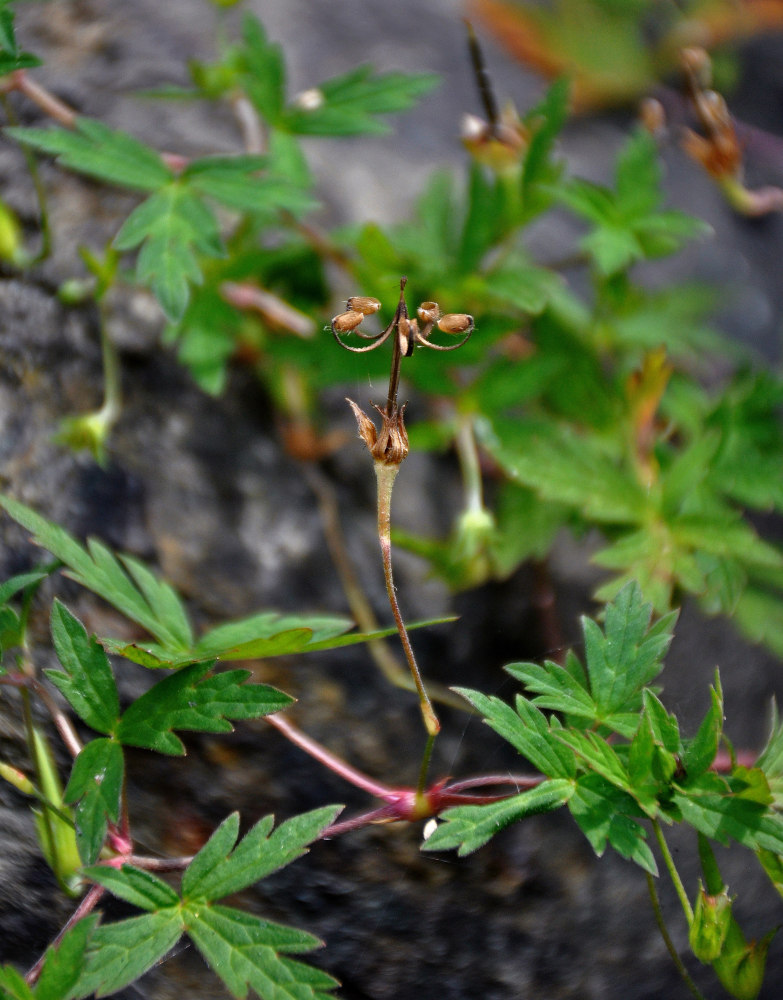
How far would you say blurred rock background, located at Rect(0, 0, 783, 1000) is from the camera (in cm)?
105

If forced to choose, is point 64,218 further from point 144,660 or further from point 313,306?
point 144,660

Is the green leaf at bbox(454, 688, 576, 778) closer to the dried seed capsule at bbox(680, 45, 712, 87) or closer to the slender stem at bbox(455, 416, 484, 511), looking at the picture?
the slender stem at bbox(455, 416, 484, 511)

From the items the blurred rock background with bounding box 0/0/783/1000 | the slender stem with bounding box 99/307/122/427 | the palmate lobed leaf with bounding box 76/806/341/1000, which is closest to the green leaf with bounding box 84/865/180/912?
the palmate lobed leaf with bounding box 76/806/341/1000

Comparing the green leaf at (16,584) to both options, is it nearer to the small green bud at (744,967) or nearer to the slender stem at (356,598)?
the slender stem at (356,598)

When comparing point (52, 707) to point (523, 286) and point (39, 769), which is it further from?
point (523, 286)

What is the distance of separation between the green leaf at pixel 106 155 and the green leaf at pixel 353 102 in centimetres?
29

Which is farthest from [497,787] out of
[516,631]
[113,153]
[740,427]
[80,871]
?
[113,153]

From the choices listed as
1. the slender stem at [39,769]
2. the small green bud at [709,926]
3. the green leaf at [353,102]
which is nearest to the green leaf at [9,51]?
the green leaf at [353,102]

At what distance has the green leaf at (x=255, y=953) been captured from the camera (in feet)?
2.54

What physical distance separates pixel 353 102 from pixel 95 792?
1204 mm

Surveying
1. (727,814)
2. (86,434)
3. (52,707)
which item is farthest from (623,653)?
(86,434)

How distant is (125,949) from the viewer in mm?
790

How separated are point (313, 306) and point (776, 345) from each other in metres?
1.19

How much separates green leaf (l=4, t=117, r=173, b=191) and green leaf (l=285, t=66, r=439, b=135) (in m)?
0.29
